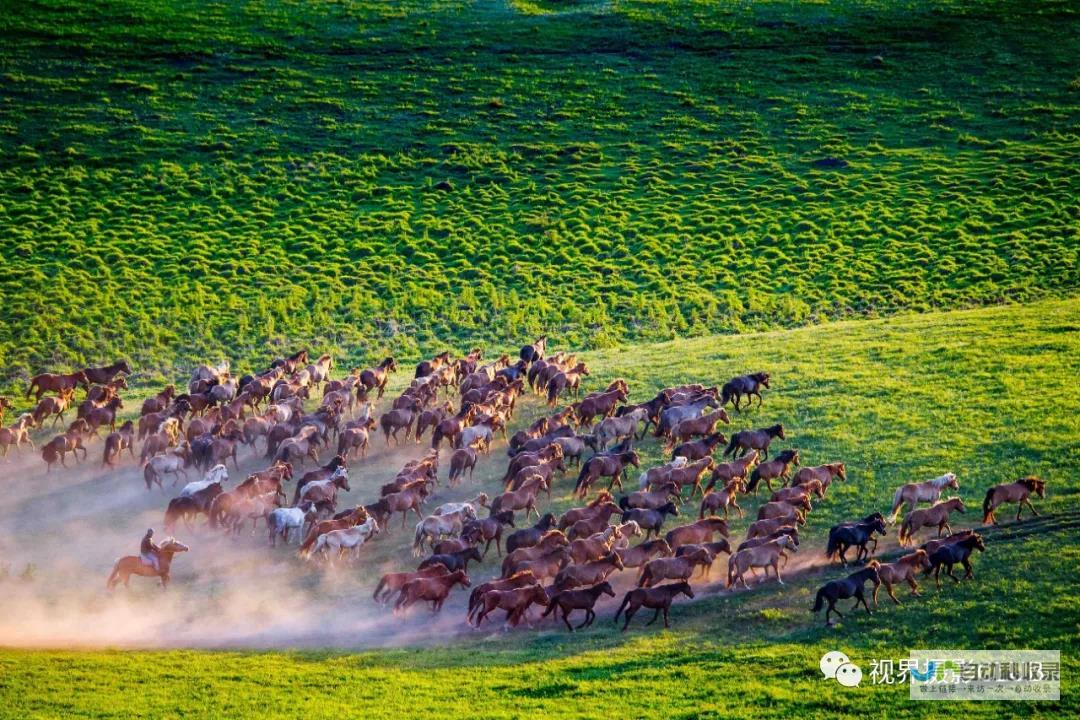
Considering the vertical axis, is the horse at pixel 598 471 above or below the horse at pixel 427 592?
above

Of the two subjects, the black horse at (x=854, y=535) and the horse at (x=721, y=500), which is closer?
the black horse at (x=854, y=535)

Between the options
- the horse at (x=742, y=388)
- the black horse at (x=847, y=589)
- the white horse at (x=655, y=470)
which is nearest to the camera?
the black horse at (x=847, y=589)

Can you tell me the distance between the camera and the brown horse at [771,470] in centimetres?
2891

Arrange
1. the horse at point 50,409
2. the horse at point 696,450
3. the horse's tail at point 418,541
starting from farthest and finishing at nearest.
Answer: the horse at point 50,409 → the horse at point 696,450 → the horse's tail at point 418,541

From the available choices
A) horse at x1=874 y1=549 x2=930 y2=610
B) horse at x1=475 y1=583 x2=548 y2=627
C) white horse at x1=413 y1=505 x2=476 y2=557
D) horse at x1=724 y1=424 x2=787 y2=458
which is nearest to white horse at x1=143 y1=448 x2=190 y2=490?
white horse at x1=413 y1=505 x2=476 y2=557

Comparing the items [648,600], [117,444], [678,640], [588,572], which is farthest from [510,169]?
[678,640]

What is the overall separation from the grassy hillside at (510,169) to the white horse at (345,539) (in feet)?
71.3

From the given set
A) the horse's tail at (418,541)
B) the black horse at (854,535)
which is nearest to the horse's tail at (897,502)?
the black horse at (854,535)

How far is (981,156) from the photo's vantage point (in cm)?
6788

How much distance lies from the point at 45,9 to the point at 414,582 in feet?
259

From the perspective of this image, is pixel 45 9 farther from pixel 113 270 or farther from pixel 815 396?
pixel 815 396

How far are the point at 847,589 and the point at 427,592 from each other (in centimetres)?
875

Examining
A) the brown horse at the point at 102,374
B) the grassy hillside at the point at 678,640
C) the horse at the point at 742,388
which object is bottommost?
the grassy hillside at the point at 678,640

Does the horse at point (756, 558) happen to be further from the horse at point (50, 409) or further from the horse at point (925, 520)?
the horse at point (50, 409)
